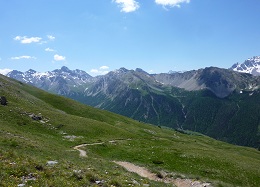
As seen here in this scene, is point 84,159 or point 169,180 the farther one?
point 169,180

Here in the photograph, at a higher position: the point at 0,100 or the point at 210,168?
the point at 0,100

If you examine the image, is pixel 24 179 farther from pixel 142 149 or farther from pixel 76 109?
pixel 76 109

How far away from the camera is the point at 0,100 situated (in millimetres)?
71312

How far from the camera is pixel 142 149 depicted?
2216 inches

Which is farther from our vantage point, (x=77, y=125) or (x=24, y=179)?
(x=77, y=125)

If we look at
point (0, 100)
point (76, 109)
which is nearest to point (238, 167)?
point (0, 100)

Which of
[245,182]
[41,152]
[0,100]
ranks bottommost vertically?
[245,182]

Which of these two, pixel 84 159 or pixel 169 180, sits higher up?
pixel 84 159

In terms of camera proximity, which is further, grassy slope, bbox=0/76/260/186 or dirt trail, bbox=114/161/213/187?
dirt trail, bbox=114/161/213/187

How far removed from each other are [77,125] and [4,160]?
164ft

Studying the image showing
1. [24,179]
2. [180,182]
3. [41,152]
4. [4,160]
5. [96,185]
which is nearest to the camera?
[24,179]

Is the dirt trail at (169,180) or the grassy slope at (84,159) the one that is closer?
the grassy slope at (84,159)

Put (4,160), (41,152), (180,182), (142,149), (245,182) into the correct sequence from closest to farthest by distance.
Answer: (4,160) → (41,152) → (180,182) → (245,182) → (142,149)

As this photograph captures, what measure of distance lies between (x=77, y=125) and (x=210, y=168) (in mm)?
39062
